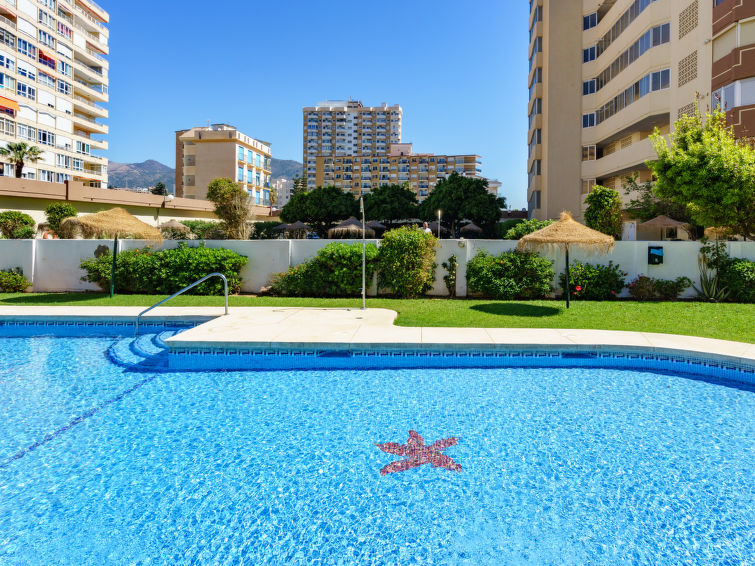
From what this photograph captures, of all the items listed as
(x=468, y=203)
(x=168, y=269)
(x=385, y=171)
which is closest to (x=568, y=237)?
(x=168, y=269)

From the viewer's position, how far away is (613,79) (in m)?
31.5

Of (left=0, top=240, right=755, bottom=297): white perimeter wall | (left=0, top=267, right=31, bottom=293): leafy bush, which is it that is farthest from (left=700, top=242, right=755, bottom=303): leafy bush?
(left=0, top=267, right=31, bottom=293): leafy bush

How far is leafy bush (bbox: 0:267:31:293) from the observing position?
1464cm

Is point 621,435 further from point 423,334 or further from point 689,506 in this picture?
point 423,334

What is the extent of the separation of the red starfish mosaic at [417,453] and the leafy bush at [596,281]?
9.70 meters

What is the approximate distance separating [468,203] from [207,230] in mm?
24674

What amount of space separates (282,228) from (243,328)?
106 feet

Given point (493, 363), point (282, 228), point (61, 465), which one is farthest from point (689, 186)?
point (282, 228)

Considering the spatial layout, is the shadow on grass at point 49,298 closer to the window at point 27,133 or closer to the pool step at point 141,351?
the pool step at point 141,351

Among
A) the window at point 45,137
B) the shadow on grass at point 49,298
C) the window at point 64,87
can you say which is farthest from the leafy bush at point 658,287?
the window at point 64,87

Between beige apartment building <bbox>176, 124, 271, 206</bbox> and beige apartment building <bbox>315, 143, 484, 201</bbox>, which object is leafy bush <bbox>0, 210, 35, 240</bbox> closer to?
beige apartment building <bbox>176, 124, 271, 206</bbox>

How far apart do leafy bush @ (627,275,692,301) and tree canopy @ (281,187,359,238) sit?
119ft

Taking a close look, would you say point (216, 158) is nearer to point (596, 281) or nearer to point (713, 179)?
point (596, 281)

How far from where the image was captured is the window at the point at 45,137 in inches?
1960
